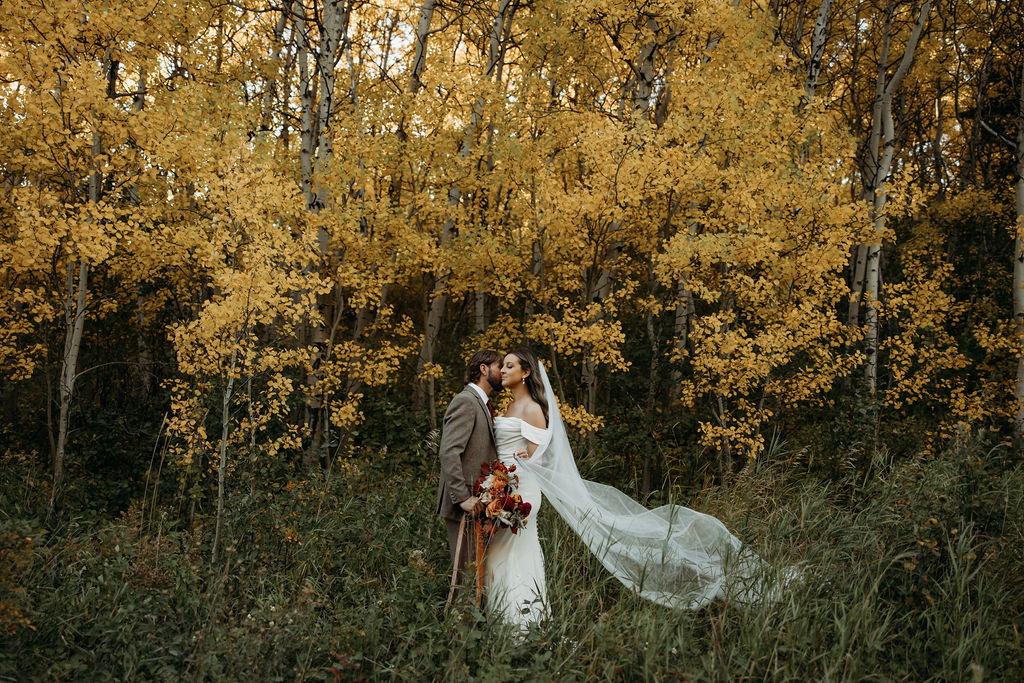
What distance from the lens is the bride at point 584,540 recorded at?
142 inches

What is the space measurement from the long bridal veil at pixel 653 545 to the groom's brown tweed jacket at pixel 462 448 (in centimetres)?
27

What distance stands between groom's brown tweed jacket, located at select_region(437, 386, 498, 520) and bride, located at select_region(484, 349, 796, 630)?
17 cm

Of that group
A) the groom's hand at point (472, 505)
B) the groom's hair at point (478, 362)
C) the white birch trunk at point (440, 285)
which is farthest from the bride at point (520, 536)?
the white birch trunk at point (440, 285)

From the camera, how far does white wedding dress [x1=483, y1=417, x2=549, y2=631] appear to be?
11.6ft

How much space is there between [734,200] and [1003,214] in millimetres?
6909

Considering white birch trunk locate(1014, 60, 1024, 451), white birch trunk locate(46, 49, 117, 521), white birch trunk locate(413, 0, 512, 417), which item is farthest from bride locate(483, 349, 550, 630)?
white birch trunk locate(1014, 60, 1024, 451)

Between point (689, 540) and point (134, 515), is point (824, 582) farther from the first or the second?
point (134, 515)

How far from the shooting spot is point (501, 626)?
3328 mm

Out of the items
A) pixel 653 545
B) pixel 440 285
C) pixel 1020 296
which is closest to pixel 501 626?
pixel 653 545

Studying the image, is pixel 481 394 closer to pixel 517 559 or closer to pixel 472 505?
pixel 472 505

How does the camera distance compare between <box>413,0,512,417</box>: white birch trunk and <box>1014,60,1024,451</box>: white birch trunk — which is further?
<box>413,0,512,417</box>: white birch trunk

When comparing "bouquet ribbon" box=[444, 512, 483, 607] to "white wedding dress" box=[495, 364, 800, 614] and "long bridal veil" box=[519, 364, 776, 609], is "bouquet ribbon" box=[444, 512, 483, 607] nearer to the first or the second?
"white wedding dress" box=[495, 364, 800, 614]

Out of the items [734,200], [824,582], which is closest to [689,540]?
[824,582]

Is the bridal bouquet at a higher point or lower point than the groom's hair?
lower
